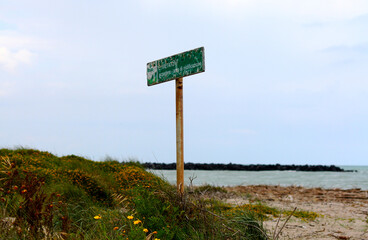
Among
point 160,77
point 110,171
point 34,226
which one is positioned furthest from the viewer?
point 110,171

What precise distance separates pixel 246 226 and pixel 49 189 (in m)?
4.33

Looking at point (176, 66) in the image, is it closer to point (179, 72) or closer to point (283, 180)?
point (179, 72)

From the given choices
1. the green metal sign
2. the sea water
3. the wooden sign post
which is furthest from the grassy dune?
the sea water

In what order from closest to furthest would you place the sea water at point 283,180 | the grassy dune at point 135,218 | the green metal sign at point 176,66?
1. the grassy dune at point 135,218
2. the green metal sign at point 176,66
3. the sea water at point 283,180

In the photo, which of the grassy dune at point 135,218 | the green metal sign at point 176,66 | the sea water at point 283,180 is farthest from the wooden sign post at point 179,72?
the sea water at point 283,180

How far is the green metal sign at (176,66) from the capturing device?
603 cm

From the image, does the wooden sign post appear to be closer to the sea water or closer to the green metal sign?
the green metal sign

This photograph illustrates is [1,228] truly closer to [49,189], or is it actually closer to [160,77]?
[49,189]

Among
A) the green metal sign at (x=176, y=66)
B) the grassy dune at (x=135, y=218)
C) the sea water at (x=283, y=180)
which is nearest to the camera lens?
the grassy dune at (x=135, y=218)

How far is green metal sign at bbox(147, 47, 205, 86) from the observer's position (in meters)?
6.03

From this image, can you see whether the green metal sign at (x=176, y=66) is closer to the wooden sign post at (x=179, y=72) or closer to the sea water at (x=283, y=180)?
the wooden sign post at (x=179, y=72)

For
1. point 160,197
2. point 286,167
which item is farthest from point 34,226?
point 286,167

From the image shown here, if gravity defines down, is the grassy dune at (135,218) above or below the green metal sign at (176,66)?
below

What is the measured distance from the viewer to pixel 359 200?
40.7ft
